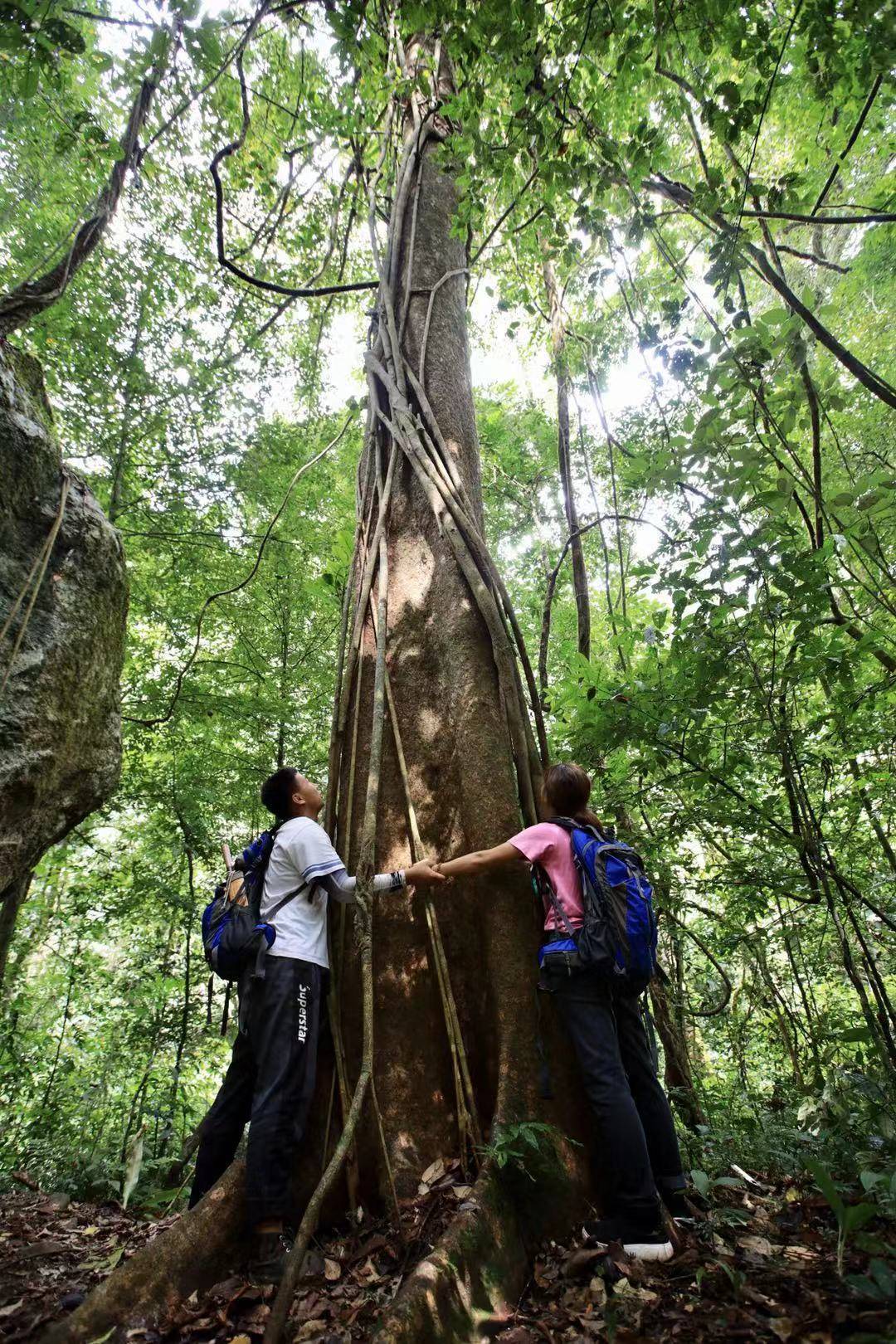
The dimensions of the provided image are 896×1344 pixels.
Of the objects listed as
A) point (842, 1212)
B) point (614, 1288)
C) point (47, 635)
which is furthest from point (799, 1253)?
point (47, 635)

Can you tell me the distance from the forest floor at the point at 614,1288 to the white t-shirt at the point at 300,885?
762 millimetres

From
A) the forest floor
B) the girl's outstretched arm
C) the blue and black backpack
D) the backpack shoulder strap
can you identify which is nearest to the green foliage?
the forest floor

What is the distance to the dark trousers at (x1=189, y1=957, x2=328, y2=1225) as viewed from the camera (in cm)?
202

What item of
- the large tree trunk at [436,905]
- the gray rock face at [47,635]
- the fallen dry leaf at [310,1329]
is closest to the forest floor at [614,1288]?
the fallen dry leaf at [310,1329]

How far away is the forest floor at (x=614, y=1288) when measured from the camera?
1402 mm

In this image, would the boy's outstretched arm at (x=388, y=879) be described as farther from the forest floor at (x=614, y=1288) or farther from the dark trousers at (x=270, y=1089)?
the forest floor at (x=614, y=1288)

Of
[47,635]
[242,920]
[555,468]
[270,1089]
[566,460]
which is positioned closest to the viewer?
[270,1089]

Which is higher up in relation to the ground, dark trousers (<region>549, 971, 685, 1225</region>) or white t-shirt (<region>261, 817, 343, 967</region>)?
white t-shirt (<region>261, 817, 343, 967</region>)

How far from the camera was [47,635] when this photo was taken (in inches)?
120

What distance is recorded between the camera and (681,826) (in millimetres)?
3268

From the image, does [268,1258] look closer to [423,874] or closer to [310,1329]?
[310,1329]

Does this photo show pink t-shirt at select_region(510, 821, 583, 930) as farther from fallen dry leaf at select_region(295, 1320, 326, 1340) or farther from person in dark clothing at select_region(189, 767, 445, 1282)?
fallen dry leaf at select_region(295, 1320, 326, 1340)

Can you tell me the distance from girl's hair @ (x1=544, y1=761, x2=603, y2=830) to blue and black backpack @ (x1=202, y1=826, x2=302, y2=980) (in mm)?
932

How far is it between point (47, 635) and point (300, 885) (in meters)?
1.66
